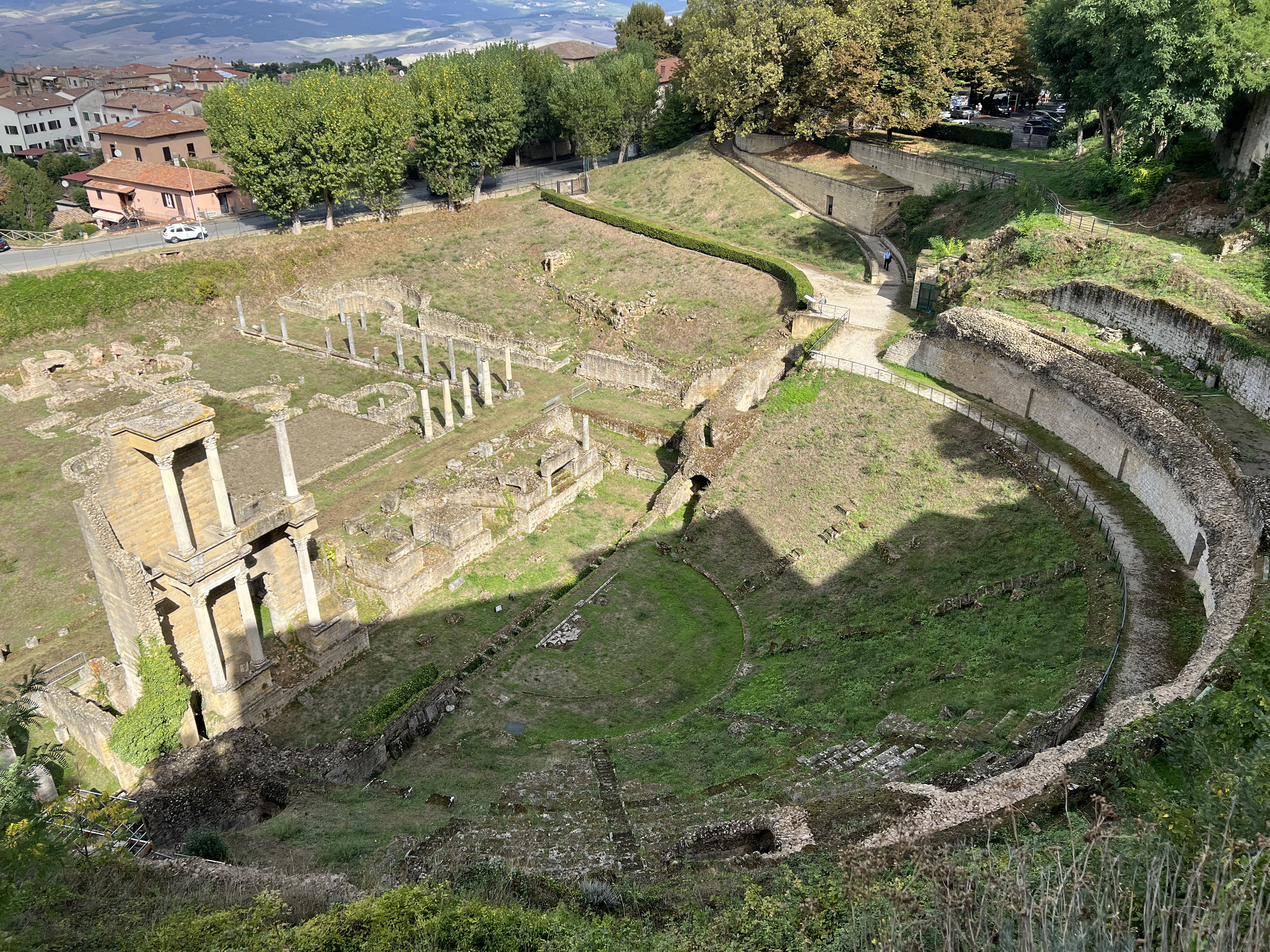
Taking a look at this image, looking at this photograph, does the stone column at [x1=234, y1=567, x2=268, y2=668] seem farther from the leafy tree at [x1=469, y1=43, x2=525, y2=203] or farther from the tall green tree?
the leafy tree at [x1=469, y1=43, x2=525, y2=203]

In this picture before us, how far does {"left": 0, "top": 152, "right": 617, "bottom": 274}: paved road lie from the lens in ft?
172

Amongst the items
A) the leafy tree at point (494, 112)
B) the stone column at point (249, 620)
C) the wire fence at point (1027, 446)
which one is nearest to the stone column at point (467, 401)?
the wire fence at point (1027, 446)

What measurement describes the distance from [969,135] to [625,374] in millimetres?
29909

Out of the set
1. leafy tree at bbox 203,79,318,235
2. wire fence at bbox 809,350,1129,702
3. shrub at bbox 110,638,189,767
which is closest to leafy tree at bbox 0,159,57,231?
leafy tree at bbox 203,79,318,235

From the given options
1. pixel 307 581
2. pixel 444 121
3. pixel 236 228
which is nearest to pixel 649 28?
pixel 444 121

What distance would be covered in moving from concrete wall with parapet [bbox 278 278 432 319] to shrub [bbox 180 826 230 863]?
38.8 meters

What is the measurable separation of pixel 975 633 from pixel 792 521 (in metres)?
8.70

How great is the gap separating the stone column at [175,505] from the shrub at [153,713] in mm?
2299

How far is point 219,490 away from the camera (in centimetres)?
2197

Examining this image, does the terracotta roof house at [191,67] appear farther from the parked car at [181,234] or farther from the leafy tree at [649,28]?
the parked car at [181,234]

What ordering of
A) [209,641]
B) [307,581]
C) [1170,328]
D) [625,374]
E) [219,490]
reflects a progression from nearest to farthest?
[209,641]
[219,490]
[307,581]
[1170,328]
[625,374]

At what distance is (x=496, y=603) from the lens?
28141 mm

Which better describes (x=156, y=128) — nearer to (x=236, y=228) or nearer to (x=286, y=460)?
(x=236, y=228)

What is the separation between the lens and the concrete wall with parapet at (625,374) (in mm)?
42594
